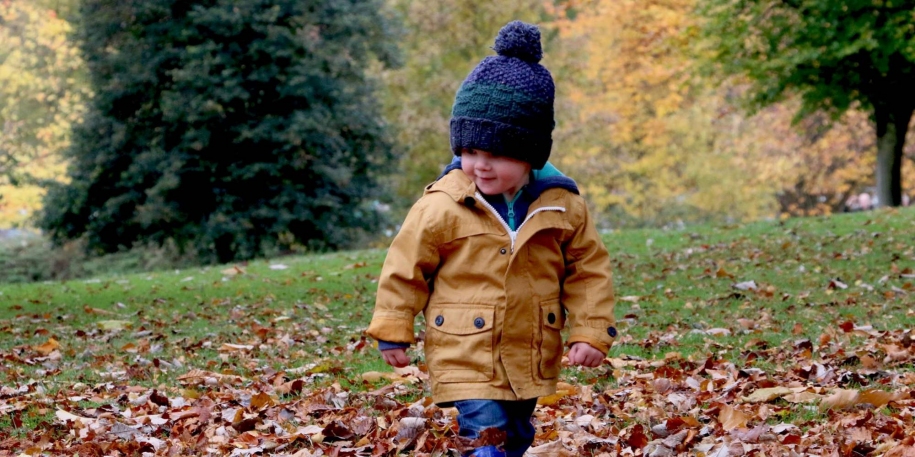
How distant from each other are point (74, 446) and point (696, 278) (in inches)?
312

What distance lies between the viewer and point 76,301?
12047 millimetres

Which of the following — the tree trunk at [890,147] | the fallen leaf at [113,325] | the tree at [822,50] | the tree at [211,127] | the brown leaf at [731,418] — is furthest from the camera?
the tree at [211,127]

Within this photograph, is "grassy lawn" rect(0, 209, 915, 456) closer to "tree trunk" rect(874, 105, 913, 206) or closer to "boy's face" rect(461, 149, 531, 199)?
"boy's face" rect(461, 149, 531, 199)

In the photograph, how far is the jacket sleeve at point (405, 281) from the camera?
352cm

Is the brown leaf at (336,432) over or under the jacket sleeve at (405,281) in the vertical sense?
under

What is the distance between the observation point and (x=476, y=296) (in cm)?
352

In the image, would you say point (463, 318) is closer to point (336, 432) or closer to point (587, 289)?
point (587, 289)

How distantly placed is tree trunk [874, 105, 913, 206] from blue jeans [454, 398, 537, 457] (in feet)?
61.0

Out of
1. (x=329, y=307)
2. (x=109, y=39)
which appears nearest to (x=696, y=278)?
(x=329, y=307)

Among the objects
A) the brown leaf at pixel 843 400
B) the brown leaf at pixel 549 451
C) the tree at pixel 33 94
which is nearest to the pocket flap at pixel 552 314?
the brown leaf at pixel 549 451

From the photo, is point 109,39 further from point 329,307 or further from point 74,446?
point 74,446

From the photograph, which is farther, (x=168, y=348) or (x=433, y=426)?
(x=168, y=348)

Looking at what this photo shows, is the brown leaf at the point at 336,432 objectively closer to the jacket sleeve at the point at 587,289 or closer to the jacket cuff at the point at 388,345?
the jacket cuff at the point at 388,345

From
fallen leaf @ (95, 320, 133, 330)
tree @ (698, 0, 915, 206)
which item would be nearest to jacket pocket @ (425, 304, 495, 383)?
fallen leaf @ (95, 320, 133, 330)
